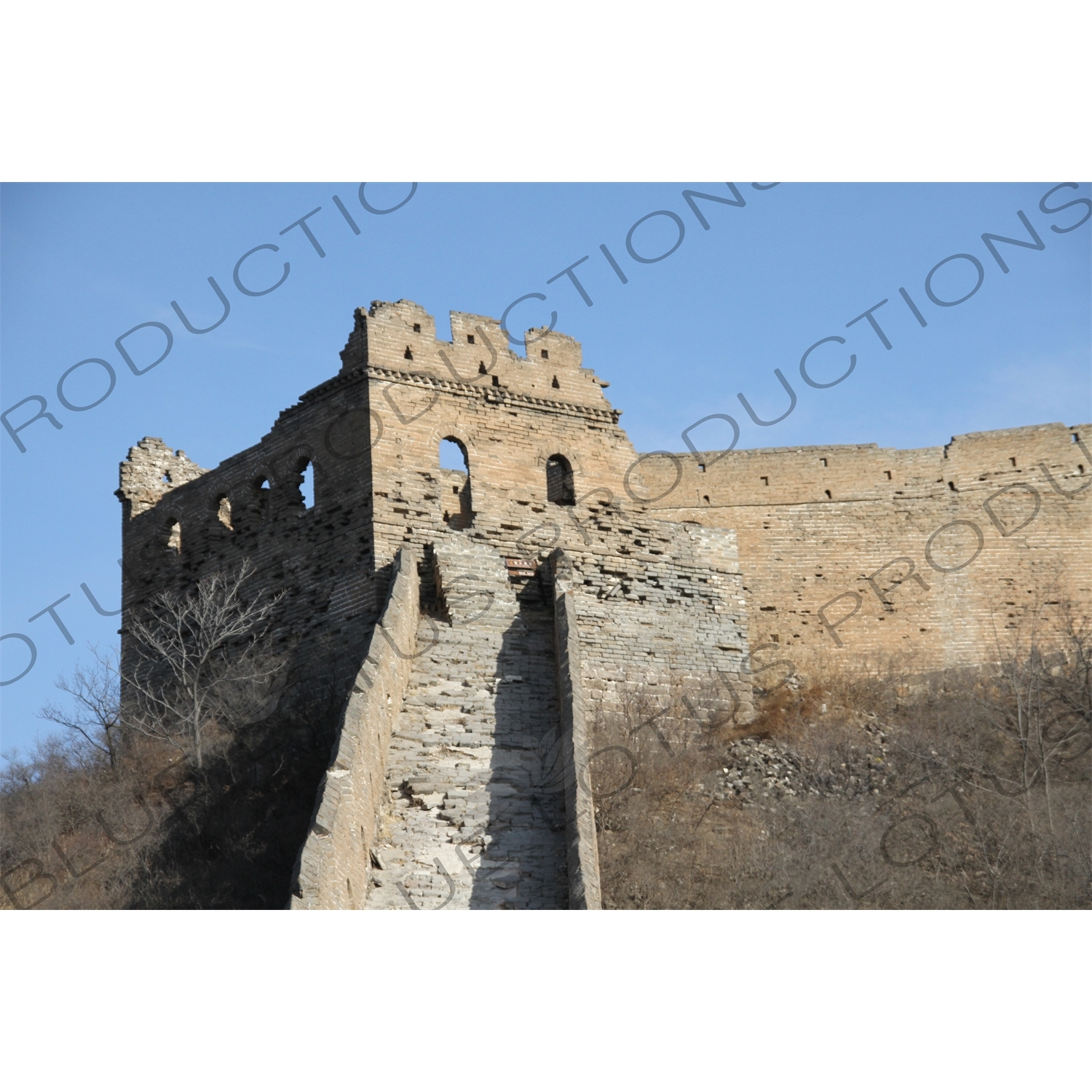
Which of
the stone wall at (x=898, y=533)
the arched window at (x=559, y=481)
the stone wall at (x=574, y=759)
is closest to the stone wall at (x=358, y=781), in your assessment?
the stone wall at (x=574, y=759)

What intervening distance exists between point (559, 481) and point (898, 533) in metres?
4.94

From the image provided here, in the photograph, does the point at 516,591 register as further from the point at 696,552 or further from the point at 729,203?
the point at 729,203

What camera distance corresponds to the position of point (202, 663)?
20656mm

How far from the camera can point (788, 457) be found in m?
24.4

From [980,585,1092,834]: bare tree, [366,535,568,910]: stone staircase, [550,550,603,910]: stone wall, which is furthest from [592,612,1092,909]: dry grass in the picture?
[366,535,568,910]: stone staircase

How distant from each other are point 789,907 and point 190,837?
624 cm

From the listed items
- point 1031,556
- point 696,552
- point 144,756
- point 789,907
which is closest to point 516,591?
point 696,552

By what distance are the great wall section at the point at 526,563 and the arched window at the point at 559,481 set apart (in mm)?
75

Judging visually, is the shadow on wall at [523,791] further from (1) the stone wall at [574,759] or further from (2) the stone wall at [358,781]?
(2) the stone wall at [358,781]

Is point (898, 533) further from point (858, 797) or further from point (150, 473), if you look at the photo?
point (150, 473)

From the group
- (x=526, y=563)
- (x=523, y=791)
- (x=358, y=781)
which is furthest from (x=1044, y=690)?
(x=358, y=781)

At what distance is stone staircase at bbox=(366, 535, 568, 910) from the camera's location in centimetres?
1420

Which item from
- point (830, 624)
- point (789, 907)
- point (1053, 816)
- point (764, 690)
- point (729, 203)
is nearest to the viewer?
point (789, 907)

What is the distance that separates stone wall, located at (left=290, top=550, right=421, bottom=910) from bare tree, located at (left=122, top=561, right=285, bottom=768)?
2.60 metres
